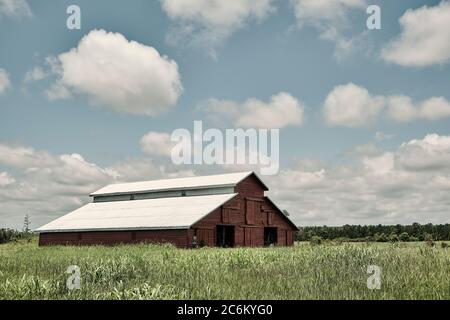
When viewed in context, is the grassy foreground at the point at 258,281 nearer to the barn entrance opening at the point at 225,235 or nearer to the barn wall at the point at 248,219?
the barn wall at the point at 248,219

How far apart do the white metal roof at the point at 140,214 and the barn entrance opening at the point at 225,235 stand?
10.2 ft

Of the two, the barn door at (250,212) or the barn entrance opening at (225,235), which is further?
the barn door at (250,212)

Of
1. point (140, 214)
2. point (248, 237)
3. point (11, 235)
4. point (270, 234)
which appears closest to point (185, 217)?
point (140, 214)

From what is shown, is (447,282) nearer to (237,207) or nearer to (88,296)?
(88,296)

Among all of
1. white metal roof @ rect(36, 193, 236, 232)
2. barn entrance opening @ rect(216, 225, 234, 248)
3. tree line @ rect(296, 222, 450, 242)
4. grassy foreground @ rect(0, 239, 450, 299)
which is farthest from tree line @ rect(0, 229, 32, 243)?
grassy foreground @ rect(0, 239, 450, 299)

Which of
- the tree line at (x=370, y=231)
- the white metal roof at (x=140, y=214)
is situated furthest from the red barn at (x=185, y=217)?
the tree line at (x=370, y=231)

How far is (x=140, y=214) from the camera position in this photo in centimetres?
4944

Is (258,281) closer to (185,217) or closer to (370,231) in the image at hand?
(185,217)

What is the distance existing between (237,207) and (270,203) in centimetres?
556

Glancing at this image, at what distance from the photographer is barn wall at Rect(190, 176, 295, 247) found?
146ft

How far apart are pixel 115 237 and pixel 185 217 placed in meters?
8.30

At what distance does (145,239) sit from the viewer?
44.9m

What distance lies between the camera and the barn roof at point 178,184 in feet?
166
